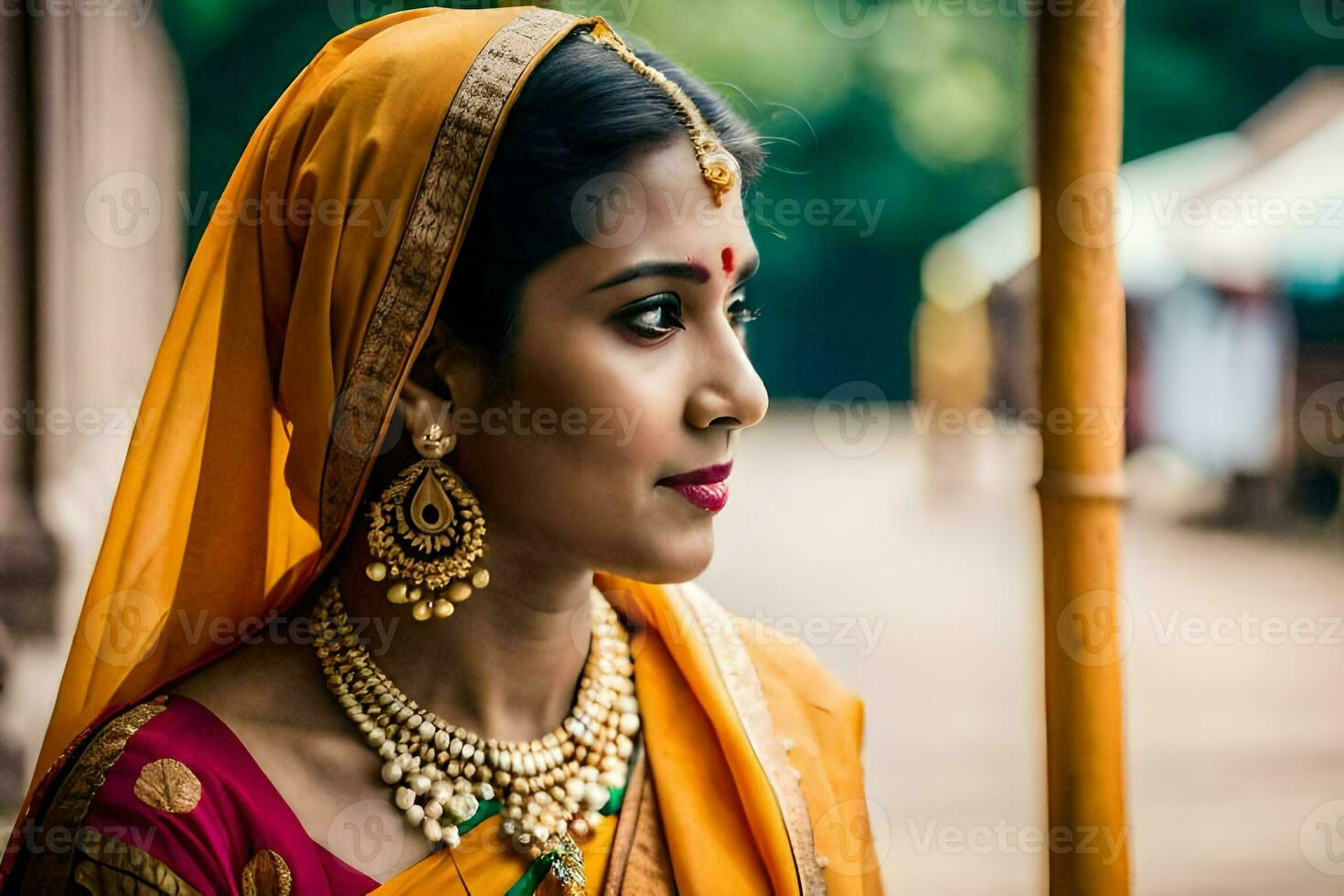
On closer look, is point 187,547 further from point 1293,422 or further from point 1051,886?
point 1293,422

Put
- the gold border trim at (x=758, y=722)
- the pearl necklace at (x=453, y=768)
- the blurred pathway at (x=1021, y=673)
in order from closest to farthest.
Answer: the pearl necklace at (x=453, y=768), the gold border trim at (x=758, y=722), the blurred pathway at (x=1021, y=673)

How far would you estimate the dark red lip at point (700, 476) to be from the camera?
149cm

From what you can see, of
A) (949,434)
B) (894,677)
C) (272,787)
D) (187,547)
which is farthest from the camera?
(949,434)

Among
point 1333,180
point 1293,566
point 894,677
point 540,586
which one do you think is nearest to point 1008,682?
point 894,677

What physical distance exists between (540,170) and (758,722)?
2.66ft

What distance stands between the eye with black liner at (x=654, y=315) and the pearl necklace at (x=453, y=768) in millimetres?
519

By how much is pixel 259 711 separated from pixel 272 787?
0.32 feet

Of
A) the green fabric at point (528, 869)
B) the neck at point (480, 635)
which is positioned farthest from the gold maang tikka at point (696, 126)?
the green fabric at point (528, 869)

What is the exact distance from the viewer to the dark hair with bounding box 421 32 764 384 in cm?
145

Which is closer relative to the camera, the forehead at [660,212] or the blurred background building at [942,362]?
the forehead at [660,212]

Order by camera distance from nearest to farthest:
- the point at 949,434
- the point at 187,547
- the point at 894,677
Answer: the point at 187,547 → the point at 894,677 → the point at 949,434

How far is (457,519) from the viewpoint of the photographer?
1.50 metres

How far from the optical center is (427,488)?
1.50m

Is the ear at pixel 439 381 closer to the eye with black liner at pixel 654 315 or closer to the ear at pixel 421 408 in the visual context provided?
the ear at pixel 421 408
